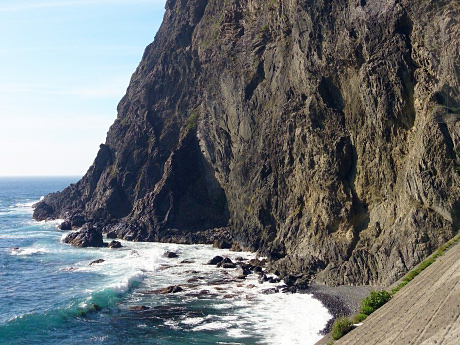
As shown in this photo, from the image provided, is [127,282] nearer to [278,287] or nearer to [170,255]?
[170,255]

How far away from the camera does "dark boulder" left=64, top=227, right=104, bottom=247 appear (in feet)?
265

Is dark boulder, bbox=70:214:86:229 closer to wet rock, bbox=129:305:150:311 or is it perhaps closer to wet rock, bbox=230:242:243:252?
wet rock, bbox=230:242:243:252

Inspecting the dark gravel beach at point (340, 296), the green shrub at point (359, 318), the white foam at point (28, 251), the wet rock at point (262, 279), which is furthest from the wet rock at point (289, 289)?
the white foam at point (28, 251)

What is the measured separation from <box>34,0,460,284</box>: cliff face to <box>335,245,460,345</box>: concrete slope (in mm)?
9962

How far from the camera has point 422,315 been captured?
24828 mm

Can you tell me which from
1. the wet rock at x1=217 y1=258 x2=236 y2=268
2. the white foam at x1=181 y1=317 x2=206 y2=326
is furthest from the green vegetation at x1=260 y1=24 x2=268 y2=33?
the white foam at x1=181 y1=317 x2=206 y2=326

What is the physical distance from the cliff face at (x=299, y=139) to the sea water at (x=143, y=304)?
8.55 metres

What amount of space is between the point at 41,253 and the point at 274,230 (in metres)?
38.1

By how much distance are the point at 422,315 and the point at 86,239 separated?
6706cm

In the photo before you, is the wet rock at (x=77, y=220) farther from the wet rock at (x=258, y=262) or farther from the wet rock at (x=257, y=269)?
the wet rock at (x=257, y=269)

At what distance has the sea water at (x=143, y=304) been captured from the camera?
122 ft

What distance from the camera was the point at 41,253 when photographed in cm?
7338

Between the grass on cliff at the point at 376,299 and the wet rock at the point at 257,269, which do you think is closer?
the grass on cliff at the point at 376,299

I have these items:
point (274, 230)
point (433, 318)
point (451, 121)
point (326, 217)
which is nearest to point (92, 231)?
point (274, 230)
